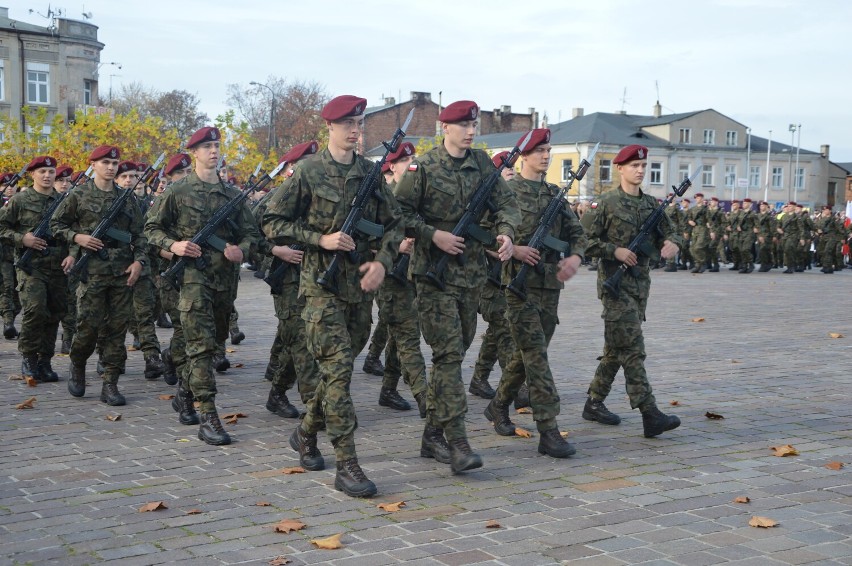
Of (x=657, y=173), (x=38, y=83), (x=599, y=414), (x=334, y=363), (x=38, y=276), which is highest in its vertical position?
(x=38, y=83)

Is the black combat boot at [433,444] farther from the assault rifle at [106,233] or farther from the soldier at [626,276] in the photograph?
the assault rifle at [106,233]

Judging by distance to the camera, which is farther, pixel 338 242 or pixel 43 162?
pixel 43 162

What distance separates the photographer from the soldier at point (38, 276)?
35.8 ft

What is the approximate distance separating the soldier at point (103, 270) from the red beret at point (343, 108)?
3754 mm

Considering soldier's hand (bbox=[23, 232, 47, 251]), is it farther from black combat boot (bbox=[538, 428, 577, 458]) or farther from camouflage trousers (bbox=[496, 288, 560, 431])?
black combat boot (bbox=[538, 428, 577, 458])

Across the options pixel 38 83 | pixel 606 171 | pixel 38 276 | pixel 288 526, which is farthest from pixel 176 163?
pixel 606 171

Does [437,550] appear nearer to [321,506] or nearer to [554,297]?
[321,506]

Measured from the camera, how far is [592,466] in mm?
7102

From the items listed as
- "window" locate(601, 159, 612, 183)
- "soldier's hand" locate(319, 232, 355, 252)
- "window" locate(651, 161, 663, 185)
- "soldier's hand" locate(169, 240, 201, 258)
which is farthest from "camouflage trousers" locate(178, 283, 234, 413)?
"window" locate(651, 161, 663, 185)

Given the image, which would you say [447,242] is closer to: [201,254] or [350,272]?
[350,272]

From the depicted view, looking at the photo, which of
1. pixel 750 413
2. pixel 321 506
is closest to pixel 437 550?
pixel 321 506

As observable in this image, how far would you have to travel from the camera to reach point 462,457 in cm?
679

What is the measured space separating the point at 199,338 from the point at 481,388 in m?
2.83

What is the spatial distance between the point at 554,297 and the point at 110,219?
175 inches
